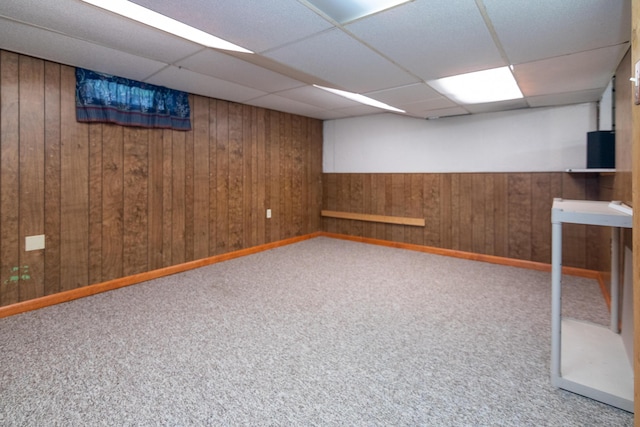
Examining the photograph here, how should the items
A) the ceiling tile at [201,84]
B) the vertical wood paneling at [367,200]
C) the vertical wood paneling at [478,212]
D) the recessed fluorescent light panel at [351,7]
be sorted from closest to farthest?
the recessed fluorescent light panel at [351,7] → the ceiling tile at [201,84] → the vertical wood paneling at [478,212] → the vertical wood paneling at [367,200]

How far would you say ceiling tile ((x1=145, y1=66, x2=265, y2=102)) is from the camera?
119 inches

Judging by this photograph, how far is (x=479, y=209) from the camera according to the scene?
4.26 metres

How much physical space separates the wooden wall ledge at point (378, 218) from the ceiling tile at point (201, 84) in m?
2.43

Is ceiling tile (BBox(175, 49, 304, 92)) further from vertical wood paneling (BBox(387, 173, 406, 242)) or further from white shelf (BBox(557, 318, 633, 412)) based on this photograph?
white shelf (BBox(557, 318, 633, 412))

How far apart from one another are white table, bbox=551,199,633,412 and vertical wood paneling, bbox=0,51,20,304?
3.73 meters

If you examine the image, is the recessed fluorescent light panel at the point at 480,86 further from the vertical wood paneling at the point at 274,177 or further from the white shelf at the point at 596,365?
the vertical wood paneling at the point at 274,177

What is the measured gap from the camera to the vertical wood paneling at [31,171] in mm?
2631

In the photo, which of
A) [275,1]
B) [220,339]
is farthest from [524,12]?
[220,339]

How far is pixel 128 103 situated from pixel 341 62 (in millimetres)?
2157

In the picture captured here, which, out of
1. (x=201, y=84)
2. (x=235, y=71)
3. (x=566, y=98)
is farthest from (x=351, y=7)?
(x=566, y=98)

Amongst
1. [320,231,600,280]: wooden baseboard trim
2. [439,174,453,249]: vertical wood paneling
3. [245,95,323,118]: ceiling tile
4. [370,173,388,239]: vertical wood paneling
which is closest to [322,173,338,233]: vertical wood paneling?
[320,231,600,280]: wooden baseboard trim

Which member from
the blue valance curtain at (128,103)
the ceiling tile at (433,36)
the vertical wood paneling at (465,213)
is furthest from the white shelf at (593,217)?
the blue valance curtain at (128,103)

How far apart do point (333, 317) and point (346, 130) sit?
3.67 metres

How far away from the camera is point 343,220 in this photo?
5.59 metres
